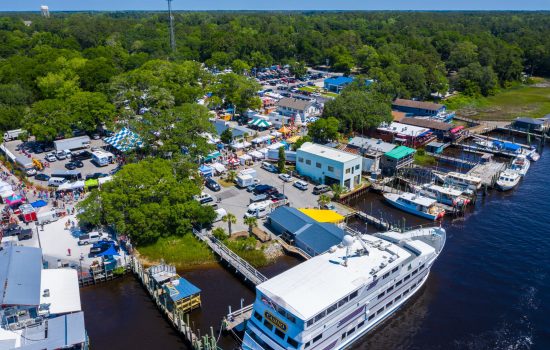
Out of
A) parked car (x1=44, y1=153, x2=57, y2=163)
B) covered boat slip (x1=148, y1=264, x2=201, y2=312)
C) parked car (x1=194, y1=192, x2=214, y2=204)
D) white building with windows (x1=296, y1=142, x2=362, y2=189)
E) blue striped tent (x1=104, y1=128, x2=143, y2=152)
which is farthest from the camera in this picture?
parked car (x1=44, y1=153, x2=57, y2=163)

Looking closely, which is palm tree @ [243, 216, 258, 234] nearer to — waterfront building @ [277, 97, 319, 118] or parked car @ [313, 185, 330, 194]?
parked car @ [313, 185, 330, 194]

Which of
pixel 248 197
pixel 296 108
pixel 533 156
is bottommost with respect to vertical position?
pixel 533 156

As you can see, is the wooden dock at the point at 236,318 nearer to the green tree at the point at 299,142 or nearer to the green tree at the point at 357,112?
the green tree at the point at 299,142

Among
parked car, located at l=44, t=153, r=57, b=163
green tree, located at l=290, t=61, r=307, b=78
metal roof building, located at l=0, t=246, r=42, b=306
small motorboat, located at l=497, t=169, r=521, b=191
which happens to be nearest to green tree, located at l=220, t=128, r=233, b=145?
parked car, located at l=44, t=153, r=57, b=163

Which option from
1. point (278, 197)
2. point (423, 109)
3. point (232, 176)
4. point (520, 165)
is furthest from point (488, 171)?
point (232, 176)

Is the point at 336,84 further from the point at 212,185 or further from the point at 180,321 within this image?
the point at 180,321

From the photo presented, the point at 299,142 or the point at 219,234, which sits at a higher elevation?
the point at 299,142

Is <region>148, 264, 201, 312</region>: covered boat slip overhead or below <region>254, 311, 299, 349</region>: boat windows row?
below

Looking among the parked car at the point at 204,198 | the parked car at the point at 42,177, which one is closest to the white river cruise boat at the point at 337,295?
the parked car at the point at 204,198
